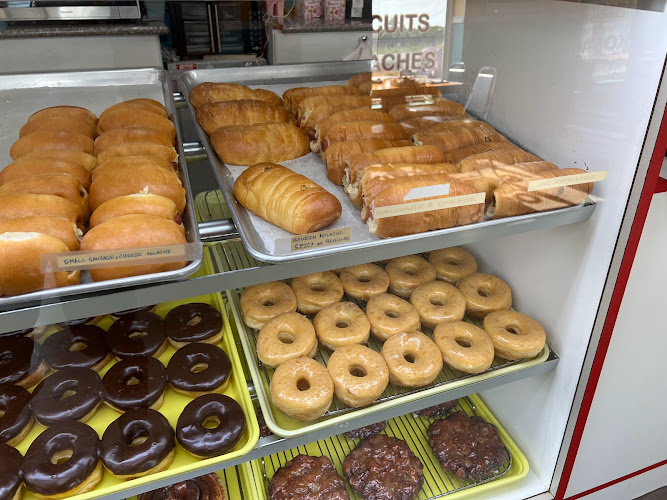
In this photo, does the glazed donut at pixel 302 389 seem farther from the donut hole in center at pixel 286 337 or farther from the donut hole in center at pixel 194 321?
the donut hole in center at pixel 194 321

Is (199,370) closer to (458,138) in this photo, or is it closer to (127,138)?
(127,138)

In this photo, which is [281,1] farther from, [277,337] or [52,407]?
[52,407]

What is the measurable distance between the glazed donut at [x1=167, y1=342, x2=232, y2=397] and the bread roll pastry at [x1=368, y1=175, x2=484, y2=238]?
603mm

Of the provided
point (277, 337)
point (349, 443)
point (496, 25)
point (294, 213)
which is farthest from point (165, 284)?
point (496, 25)

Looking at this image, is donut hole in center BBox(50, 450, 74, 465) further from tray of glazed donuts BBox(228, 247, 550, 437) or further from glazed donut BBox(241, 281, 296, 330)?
glazed donut BBox(241, 281, 296, 330)

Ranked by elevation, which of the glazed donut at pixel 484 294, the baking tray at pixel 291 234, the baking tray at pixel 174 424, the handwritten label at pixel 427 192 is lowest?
the baking tray at pixel 174 424

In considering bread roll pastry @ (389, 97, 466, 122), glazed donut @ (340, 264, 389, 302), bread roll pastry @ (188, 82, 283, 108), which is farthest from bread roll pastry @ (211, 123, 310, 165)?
glazed donut @ (340, 264, 389, 302)

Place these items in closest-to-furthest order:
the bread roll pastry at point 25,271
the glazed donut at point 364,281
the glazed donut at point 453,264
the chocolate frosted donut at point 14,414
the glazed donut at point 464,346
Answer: the bread roll pastry at point 25,271
the chocolate frosted donut at point 14,414
the glazed donut at point 464,346
the glazed donut at point 364,281
the glazed donut at point 453,264

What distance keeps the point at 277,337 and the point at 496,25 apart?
1126mm

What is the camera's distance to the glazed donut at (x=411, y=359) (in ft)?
4.83

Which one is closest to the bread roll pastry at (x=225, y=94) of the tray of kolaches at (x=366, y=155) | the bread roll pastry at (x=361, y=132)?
the tray of kolaches at (x=366, y=155)

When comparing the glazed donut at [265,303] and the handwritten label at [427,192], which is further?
the glazed donut at [265,303]

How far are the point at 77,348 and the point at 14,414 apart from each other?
0.25 m

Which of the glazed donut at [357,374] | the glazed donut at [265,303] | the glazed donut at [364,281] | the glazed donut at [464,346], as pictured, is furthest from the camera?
the glazed donut at [364,281]
